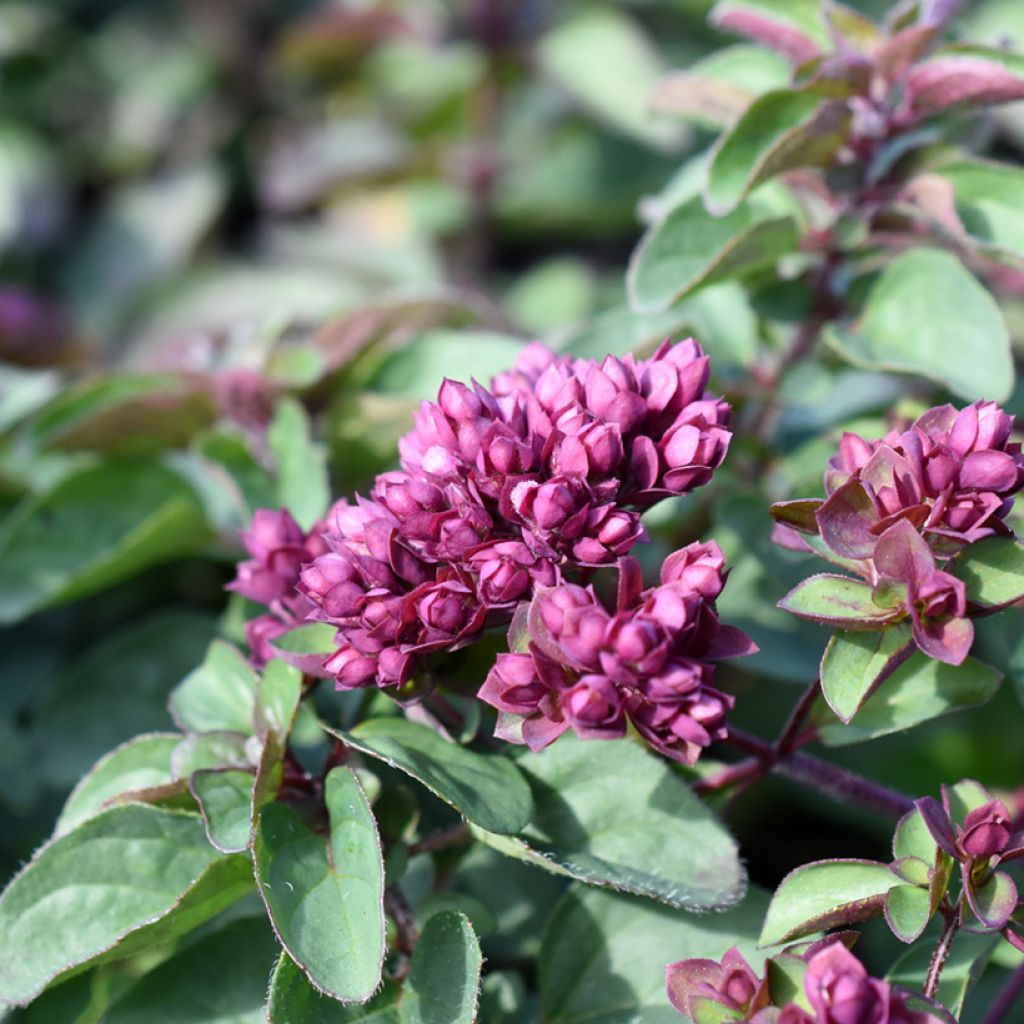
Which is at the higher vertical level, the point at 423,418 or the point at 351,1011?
the point at 423,418

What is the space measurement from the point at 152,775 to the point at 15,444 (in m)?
0.76

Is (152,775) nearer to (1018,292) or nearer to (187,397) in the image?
(187,397)

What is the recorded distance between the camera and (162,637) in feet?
4.70

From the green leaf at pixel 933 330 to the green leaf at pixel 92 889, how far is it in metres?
0.75

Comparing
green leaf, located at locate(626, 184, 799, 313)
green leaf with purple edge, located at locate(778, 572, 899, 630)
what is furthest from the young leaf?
green leaf with purple edge, located at locate(778, 572, 899, 630)

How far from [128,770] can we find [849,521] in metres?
0.62

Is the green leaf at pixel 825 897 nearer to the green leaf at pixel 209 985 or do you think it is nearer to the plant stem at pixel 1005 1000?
the plant stem at pixel 1005 1000

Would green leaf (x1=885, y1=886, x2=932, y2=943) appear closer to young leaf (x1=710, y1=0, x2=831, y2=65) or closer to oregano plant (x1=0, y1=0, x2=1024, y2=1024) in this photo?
oregano plant (x1=0, y1=0, x2=1024, y2=1024)

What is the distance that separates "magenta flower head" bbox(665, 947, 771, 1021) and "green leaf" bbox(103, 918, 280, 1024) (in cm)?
38

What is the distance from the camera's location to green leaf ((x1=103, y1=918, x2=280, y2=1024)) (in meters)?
1.02

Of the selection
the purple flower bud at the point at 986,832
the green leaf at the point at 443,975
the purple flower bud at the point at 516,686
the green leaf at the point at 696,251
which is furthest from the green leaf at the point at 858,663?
the green leaf at the point at 696,251

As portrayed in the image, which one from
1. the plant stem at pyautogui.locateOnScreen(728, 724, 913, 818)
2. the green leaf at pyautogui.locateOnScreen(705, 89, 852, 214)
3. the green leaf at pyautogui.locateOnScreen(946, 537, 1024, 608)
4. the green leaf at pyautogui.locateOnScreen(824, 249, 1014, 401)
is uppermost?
the green leaf at pyautogui.locateOnScreen(705, 89, 852, 214)

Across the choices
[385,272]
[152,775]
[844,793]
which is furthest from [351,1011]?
[385,272]

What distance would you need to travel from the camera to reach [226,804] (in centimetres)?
92
